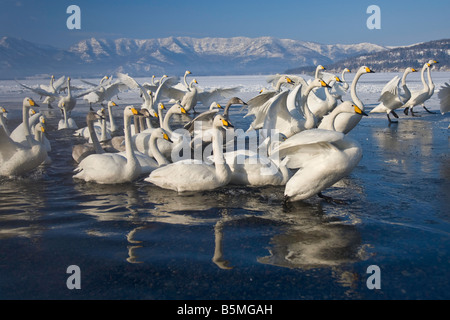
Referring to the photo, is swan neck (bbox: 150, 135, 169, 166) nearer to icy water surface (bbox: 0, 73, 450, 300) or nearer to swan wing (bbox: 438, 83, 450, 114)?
icy water surface (bbox: 0, 73, 450, 300)

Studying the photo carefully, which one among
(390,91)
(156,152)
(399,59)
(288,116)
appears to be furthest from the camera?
(399,59)

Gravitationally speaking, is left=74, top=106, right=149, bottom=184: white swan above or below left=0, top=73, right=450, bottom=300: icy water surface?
above

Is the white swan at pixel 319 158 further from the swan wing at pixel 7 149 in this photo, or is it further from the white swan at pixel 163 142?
the swan wing at pixel 7 149

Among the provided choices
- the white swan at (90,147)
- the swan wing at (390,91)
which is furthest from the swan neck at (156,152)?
the swan wing at (390,91)

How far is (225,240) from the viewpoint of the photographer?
448cm

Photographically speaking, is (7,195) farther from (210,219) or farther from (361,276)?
(361,276)

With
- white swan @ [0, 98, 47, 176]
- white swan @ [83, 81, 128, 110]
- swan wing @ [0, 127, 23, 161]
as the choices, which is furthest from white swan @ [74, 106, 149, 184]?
white swan @ [83, 81, 128, 110]

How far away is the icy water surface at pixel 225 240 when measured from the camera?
353cm

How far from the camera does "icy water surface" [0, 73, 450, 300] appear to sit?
3.53 metres

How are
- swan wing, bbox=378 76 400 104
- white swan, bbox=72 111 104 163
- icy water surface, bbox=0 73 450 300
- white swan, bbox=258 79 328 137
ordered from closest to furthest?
icy water surface, bbox=0 73 450 300
white swan, bbox=72 111 104 163
white swan, bbox=258 79 328 137
swan wing, bbox=378 76 400 104

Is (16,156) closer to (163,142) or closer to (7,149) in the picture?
(7,149)

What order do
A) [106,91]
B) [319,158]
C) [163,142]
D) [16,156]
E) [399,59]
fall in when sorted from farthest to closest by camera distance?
[399,59], [106,91], [163,142], [16,156], [319,158]

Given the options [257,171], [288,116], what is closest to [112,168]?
[257,171]

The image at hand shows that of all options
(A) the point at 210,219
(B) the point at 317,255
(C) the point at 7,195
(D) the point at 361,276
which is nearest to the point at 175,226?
(A) the point at 210,219
